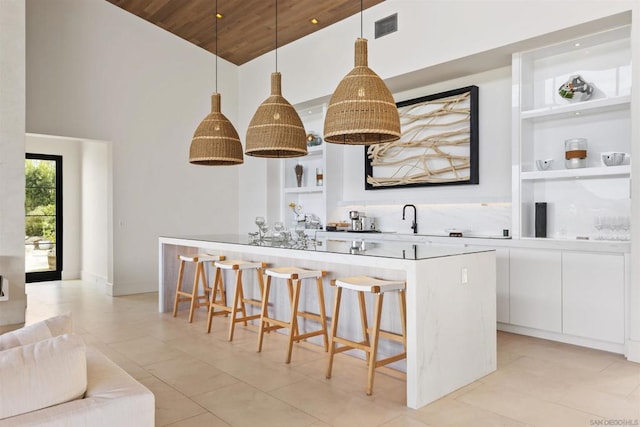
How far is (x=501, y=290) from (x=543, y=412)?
203cm

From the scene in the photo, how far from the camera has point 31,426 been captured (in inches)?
55.6

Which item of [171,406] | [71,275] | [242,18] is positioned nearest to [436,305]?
[171,406]

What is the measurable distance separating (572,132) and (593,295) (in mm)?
1655

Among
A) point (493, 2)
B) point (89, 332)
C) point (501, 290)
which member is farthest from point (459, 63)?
point (89, 332)

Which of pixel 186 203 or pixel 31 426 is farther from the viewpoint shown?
pixel 186 203

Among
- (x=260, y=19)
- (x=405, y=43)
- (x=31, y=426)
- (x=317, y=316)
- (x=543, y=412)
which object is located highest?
(x=260, y=19)

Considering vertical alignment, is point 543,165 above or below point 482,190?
above

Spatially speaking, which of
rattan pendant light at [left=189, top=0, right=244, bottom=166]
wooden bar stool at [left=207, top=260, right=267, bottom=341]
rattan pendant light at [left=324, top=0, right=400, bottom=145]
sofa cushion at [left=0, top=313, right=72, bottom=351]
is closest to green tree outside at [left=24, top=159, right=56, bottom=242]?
wooden bar stool at [left=207, top=260, right=267, bottom=341]

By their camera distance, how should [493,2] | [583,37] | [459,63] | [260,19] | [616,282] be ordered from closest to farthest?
1. [616,282]
2. [583,37]
3. [493,2]
4. [459,63]
5. [260,19]

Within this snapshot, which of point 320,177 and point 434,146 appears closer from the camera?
point 434,146

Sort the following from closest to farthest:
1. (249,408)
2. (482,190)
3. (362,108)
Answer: (249,408), (362,108), (482,190)

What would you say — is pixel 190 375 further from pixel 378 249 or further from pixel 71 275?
pixel 71 275

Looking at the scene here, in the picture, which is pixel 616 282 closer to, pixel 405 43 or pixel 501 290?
pixel 501 290

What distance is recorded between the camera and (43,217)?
845 centimetres
